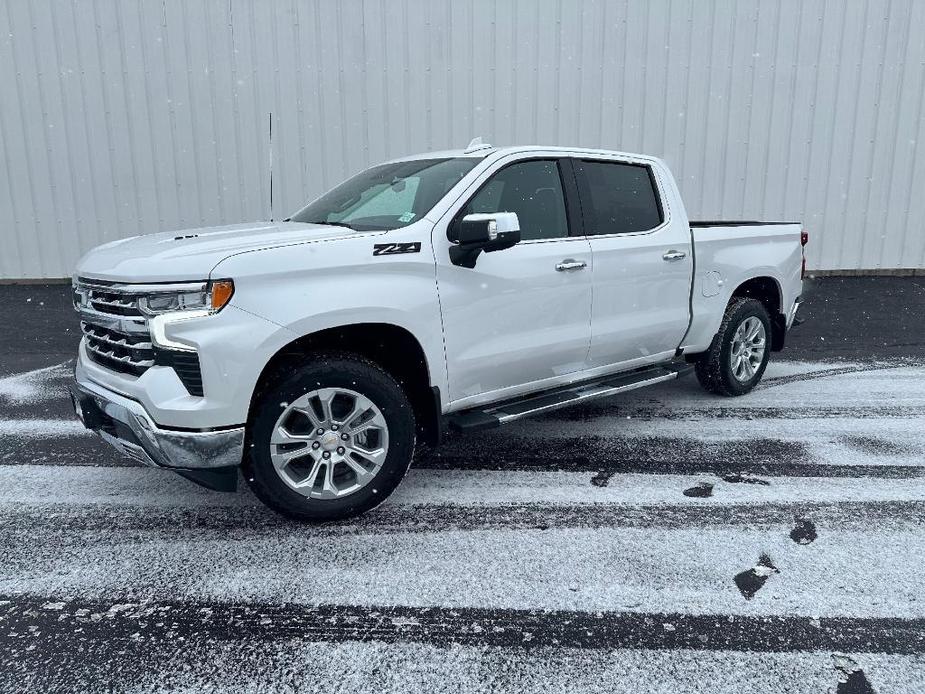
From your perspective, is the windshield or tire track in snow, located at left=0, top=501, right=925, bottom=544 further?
the windshield

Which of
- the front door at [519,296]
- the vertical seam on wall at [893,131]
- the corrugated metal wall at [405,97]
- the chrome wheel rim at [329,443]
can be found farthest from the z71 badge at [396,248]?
the vertical seam on wall at [893,131]

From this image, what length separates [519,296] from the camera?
383 cm

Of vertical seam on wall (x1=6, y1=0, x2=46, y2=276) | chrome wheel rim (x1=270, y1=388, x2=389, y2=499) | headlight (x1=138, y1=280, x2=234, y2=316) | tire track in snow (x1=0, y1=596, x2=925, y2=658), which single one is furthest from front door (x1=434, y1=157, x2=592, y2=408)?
vertical seam on wall (x1=6, y1=0, x2=46, y2=276)

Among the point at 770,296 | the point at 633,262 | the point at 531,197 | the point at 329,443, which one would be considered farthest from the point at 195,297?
the point at 770,296

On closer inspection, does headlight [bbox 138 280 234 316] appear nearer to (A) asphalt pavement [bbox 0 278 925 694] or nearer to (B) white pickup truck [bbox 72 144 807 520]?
(B) white pickup truck [bbox 72 144 807 520]

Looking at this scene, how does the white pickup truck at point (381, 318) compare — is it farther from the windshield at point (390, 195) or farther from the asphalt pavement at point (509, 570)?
the asphalt pavement at point (509, 570)

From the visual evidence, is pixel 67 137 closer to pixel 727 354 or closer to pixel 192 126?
pixel 192 126

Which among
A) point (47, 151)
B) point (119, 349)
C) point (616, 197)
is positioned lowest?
point (119, 349)

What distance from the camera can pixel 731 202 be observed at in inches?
394

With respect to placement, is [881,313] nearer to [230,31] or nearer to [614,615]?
[614,615]

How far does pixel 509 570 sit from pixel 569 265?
1.94 metres

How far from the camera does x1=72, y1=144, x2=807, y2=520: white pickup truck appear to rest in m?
2.96

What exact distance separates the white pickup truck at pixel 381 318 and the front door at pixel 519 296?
12mm

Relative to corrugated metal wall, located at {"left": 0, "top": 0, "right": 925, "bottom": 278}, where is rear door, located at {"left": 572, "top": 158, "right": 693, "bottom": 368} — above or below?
below
